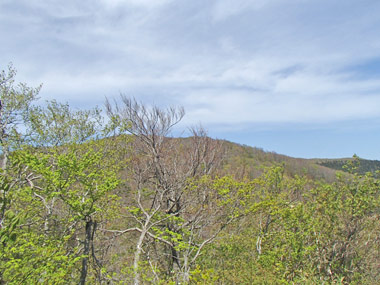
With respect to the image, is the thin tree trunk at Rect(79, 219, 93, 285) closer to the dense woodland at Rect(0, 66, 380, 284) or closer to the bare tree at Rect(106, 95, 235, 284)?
the dense woodland at Rect(0, 66, 380, 284)

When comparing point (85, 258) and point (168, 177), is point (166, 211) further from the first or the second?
point (85, 258)

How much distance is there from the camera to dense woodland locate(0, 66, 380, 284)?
825 cm

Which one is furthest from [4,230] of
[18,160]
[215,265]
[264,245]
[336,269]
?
[264,245]

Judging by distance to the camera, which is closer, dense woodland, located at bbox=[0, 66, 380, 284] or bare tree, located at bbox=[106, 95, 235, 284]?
dense woodland, located at bbox=[0, 66, 380, 284]

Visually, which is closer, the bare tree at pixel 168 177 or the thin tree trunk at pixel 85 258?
the thin tree trunk at pixel 85 258

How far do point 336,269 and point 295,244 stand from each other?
182 centimetres

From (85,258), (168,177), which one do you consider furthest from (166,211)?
(85,258)

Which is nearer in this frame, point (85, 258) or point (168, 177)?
point (85, 258)

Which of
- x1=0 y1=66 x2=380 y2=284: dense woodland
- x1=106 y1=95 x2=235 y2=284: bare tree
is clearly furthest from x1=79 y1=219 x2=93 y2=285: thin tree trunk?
x1=106 y1=95 x2=235 y2=284: bare tree

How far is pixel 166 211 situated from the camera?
48.0ft

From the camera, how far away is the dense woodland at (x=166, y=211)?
825cm

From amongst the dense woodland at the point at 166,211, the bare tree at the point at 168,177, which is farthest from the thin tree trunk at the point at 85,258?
the bare tree at the point at 168,177

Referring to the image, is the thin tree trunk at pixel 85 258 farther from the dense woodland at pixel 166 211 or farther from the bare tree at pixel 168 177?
the bare tree at pixel 168 177

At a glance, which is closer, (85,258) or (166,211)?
(85,258)
